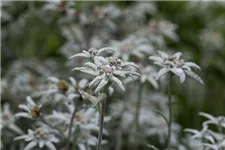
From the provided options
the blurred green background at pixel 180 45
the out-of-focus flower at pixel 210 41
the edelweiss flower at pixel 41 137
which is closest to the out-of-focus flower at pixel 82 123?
the edelweiss flower at pixel 41 137

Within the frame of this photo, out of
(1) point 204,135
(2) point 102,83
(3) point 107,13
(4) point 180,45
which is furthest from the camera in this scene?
(4) point 180,45

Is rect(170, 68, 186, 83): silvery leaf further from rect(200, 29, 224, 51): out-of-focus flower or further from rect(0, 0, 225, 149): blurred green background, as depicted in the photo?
rect(200, 29, 224, 51): out-of-focus flower

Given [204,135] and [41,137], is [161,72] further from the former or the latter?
[41,137]

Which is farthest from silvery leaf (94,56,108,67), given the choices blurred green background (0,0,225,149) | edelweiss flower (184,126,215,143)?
blurred green background (0,0,225,149)

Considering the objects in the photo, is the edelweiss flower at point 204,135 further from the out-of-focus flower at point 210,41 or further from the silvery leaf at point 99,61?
the out-of-focus flower at point 210,41

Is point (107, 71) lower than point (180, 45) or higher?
lower

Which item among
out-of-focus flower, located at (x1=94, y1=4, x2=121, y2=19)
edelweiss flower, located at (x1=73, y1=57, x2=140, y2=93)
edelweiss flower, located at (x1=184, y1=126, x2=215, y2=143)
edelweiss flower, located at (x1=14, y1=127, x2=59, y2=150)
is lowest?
edelweiss flower, located at (x1=14, y1=127, x2=59, y2=150)

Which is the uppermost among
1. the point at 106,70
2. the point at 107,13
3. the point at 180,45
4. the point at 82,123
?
the point at 180,45

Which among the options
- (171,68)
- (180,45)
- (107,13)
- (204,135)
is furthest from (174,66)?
(180,45)

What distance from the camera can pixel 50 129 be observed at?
2.27 m

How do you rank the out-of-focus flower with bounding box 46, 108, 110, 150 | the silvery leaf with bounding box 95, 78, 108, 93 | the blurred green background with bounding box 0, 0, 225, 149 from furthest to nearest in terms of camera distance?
1. the blurred green background with bounding box 0, 0, 225, 149
2. the out-of-focus flower with bounding box 46, 108, 110, 150
3. the silvery leaf with bounding box 95, 78, 108, 93

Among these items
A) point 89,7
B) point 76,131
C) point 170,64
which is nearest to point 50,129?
point 76,131

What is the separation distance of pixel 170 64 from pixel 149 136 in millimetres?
1248

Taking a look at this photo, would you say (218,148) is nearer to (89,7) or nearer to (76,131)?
(76,131)
